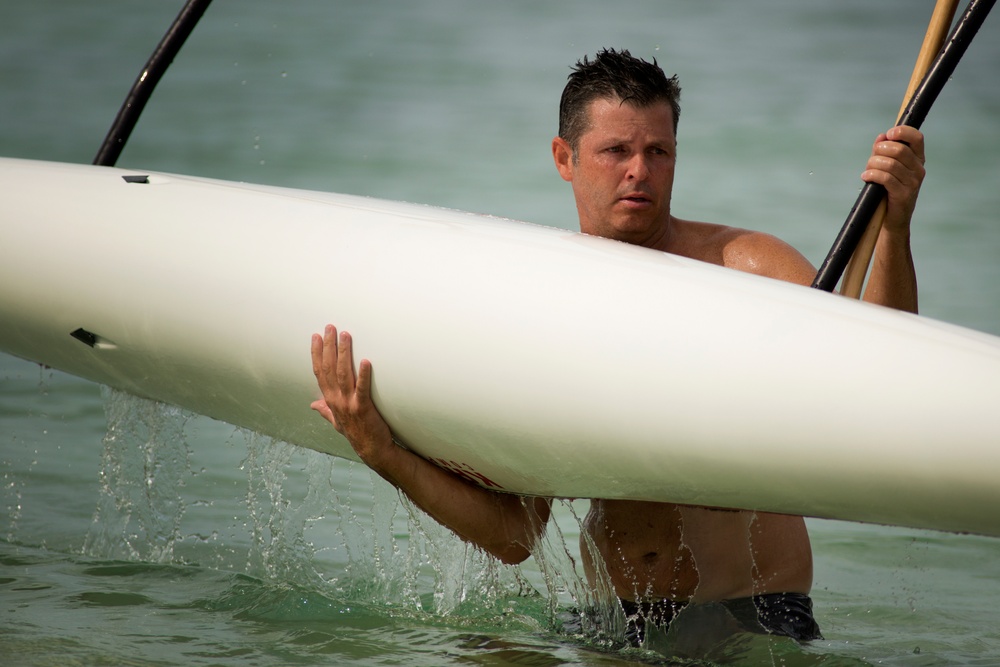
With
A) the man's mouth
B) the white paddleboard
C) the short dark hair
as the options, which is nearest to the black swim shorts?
the white paddleboard

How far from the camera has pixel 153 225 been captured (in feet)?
6.87

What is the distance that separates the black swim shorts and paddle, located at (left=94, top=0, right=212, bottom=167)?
1463 millimetres

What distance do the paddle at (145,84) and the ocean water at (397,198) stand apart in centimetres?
60

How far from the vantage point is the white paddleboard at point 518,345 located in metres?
1.51

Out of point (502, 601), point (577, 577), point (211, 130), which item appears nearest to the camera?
point (577, 577)

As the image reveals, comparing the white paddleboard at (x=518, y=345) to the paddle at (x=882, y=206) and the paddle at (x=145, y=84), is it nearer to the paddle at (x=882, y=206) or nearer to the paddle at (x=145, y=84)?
the paddle at (x=882, y=206)

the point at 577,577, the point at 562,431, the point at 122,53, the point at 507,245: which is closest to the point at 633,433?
the point at 562,431

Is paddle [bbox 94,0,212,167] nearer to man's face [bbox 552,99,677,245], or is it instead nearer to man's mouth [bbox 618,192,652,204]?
man's face [bbox 552,99,677,245]

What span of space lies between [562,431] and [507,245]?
289 mm

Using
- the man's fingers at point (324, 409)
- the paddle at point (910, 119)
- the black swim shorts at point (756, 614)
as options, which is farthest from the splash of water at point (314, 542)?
the paddle at point (910, 119)

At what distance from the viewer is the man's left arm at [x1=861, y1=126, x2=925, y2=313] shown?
1745mm

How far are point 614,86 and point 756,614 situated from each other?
89cm

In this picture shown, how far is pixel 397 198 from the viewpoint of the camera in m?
8.02

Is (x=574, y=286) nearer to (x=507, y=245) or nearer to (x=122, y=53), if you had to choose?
(x=507, y=245)
